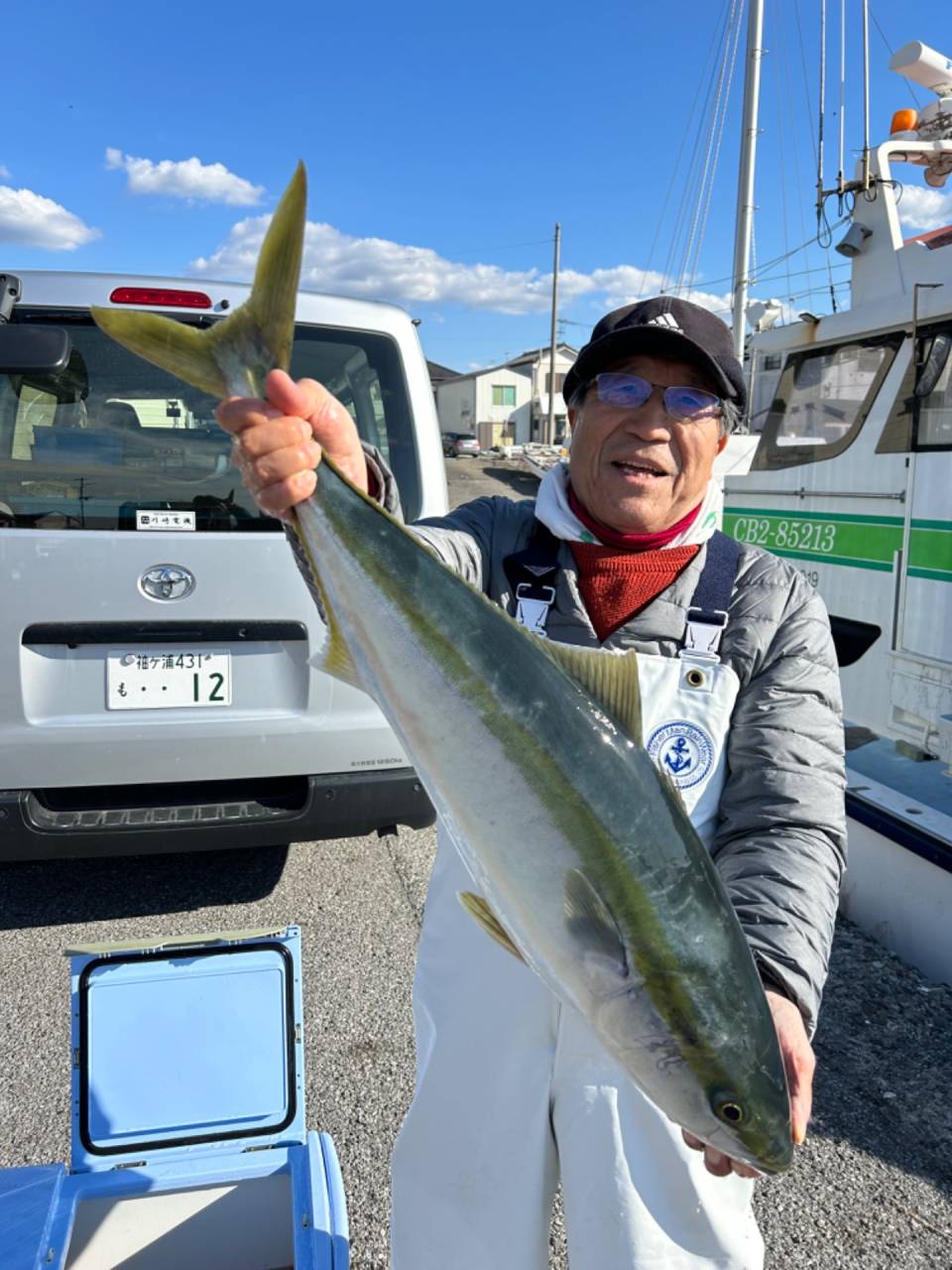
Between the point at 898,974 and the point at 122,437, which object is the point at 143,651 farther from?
the point at 898,974

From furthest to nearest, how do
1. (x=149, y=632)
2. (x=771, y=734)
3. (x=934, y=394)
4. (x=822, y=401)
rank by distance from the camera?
(x=822, y=401), (x=934, y=394), (x=149, y=632), (x=771, y=734)

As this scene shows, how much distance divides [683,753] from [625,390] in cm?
75

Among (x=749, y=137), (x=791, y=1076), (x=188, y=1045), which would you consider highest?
(x=749, y=137)

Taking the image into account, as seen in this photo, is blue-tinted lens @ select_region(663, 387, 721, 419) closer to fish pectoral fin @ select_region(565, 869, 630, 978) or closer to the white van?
fish pectoral fin @ select_region(565, 869, 630, 978)

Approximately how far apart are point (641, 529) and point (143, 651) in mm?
2275

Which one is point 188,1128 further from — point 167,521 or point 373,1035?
point 167,521

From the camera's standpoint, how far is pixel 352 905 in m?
4.25

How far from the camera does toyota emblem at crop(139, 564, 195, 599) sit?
11.4 ft

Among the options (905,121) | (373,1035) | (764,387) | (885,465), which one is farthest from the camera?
(764,387)

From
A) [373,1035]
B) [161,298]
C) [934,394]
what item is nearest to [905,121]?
[934,394]

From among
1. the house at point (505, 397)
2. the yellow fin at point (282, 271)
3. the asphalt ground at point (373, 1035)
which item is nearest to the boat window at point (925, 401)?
the asphalt ground at point (373, 1035)

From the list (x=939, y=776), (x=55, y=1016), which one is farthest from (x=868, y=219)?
(x=55, y=1016)

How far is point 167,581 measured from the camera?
3504 millimetres

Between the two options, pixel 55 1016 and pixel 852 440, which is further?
pixel 852 440
